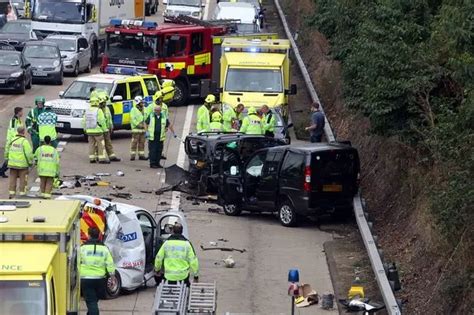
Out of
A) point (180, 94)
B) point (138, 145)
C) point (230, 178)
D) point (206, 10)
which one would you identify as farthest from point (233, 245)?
point (206, 10)

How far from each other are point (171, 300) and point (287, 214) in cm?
1084

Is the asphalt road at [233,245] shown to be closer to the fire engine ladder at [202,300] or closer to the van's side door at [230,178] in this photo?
the van's side door at [230,178]

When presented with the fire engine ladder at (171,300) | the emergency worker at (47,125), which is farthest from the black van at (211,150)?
the fire engine ladder at (171,300)

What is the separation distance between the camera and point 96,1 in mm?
50406

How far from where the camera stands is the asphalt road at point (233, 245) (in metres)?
19.3

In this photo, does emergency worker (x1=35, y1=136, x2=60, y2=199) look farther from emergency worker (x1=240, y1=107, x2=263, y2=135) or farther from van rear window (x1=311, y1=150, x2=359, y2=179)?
emergency worker (x1=240, y1=107, x2=263, y2=135)

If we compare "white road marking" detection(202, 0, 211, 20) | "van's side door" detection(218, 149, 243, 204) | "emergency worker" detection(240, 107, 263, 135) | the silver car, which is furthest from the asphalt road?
"white road marking" detection(202, 0, 211, 20)

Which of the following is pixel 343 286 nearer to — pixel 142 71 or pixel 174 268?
pixel 174 268

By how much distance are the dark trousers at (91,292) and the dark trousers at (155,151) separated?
44.0ft

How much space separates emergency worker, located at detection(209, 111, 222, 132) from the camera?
30375 millimetres

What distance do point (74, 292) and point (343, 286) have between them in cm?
727

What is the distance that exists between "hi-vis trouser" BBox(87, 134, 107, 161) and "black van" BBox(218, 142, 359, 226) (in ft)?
17.8

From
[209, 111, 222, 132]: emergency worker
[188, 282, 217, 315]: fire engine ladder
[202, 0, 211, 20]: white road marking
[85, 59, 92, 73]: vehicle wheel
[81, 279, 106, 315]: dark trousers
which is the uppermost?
[188, 282, 217, 315]: fire engine ladder

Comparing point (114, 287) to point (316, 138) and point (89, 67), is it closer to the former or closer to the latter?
point (316, 138)
